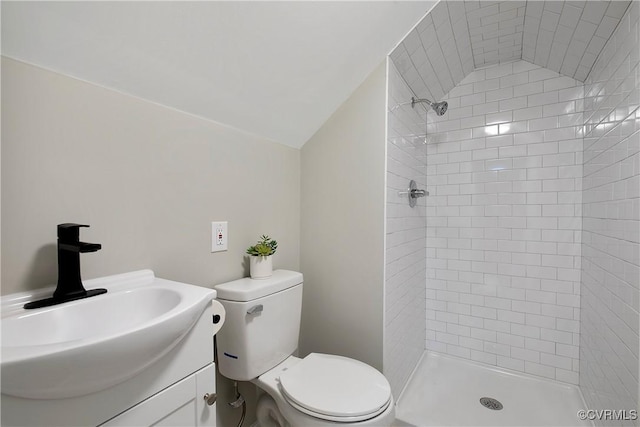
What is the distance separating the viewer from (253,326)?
1.26 meters

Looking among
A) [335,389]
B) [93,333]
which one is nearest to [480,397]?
[335,389]

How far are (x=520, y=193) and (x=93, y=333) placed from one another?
7.75ft

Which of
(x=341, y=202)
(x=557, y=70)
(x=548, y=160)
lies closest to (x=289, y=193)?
(x=341, y=202)

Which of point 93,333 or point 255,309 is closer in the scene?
point 93,333

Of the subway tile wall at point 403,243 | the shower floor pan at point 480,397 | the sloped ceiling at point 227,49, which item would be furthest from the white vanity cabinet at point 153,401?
the shower floor pan at point 480,397

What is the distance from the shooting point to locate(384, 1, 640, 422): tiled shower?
1.33m

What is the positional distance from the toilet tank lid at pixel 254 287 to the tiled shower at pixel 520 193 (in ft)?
1.75

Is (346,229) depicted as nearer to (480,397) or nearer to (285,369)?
(285,369)

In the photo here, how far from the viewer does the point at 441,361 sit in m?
2.24

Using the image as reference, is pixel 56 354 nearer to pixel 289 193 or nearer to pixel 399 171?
pixel 289 193

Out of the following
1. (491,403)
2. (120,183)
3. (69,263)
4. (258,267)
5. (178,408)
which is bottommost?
(491,403)

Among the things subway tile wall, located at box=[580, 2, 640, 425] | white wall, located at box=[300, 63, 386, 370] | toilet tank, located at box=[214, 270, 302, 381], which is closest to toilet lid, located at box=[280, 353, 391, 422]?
toilet tank, located at box=[214, 270, 302, 381]

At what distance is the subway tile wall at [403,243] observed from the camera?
1.61 m

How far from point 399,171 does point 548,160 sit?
1.06 m
